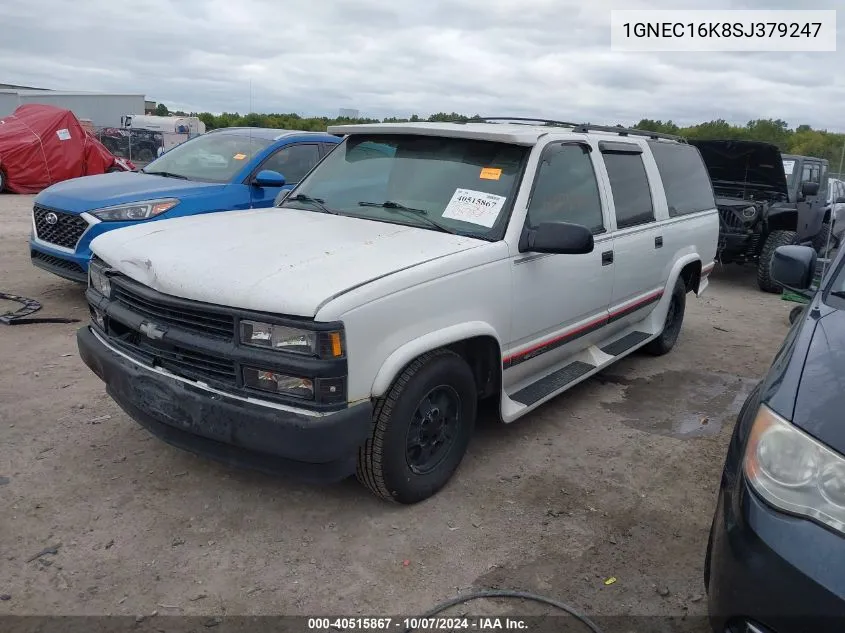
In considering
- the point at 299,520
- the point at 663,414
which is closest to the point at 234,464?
the point at 299,520

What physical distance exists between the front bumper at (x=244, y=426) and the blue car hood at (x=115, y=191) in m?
3.47

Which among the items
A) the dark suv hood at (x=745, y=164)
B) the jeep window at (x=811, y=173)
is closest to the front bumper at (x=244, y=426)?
the dark suv hood at (x=745, y=164)

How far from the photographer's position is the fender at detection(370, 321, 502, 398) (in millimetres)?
2881

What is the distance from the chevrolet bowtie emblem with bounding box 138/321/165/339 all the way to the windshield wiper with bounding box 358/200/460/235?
55.9 inches

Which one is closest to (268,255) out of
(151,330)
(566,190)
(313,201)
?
(151,330)

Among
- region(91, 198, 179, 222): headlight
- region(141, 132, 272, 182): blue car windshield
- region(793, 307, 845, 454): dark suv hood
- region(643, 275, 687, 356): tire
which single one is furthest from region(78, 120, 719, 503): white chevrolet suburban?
region(141, 132, 272, 182): blue car windshield

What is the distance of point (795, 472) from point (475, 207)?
2.10 m

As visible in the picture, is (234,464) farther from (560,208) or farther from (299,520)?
(560,208)

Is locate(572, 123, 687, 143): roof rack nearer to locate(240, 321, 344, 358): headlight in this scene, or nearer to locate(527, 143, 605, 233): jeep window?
locate(527, 143, 605, 233): jeep window

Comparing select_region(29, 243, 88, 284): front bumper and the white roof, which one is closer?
the white roof

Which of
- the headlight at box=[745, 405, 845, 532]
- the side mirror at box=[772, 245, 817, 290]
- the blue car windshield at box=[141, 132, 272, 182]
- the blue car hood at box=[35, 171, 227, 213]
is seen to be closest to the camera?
the headlight at box=[745, 405, 845, 532]

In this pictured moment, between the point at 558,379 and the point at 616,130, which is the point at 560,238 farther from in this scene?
the point at 616,130

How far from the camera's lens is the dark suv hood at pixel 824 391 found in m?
2.00

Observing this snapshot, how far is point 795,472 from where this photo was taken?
6.57ft
